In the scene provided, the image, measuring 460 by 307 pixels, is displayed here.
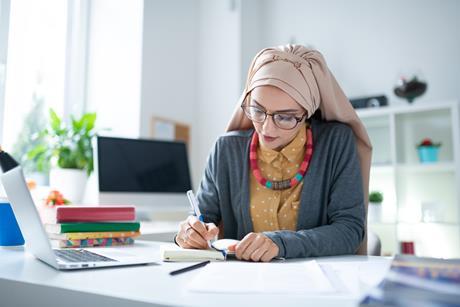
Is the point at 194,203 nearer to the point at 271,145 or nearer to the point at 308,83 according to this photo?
the point at 271,145

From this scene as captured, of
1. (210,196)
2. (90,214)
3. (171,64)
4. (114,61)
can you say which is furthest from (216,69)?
(90,214)

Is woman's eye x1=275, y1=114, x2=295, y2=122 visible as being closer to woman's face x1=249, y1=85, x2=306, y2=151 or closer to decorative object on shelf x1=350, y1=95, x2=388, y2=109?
woman's face x1=249, y1=85, x2=306, y2=151

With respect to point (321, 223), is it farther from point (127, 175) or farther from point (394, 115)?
point (394, 115)

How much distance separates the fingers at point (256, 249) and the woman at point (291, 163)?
14cm

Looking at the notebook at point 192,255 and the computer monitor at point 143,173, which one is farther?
the computer monitor at point 143,173

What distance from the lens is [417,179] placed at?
9.50ft

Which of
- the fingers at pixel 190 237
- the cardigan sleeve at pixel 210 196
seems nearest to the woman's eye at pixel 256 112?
the cardigan sleeve at pixel 210 196

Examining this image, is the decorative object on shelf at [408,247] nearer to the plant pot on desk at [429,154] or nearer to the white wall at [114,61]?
the plant pot on desk at [429,154]

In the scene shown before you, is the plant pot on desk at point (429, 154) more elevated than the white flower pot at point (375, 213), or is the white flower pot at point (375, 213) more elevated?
the plant pot on desk at point (429, 154)

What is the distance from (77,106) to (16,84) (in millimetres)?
471

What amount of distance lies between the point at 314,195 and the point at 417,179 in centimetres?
196

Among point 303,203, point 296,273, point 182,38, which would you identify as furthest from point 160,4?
point 296,273

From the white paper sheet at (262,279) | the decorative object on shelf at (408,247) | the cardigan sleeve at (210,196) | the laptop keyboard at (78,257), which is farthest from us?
the decorative object on shelf at (408,247)

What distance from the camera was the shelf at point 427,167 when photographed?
2620mm
